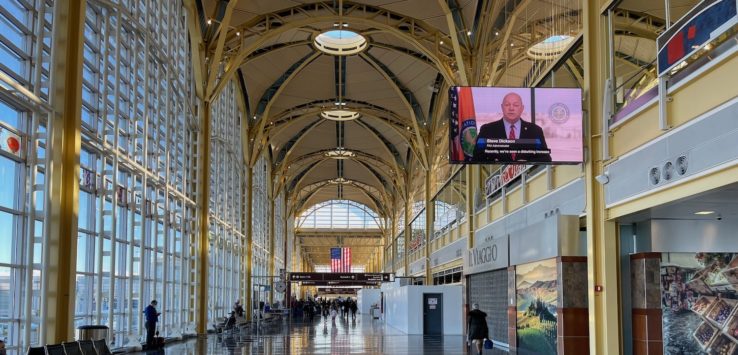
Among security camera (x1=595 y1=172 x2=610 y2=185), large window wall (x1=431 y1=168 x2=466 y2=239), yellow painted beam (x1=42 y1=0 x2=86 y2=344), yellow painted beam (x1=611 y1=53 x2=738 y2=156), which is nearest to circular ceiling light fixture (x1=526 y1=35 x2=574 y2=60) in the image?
security camera (x1=595 y1=172 x2=610 y2=185)

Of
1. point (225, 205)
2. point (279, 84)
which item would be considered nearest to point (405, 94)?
point (279, 84)

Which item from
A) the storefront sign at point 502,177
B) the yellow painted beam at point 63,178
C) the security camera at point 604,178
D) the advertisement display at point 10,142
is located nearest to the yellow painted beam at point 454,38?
the storefront sign at point 502,177

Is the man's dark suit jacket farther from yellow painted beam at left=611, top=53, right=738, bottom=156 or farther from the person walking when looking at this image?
the person walking

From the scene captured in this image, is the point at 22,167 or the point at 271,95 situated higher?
the point at 271,95

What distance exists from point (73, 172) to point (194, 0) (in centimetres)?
1576

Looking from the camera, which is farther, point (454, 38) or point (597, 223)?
point (454, 38)

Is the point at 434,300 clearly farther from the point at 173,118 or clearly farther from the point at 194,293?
the point at 173,118

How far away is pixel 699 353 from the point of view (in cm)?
1519

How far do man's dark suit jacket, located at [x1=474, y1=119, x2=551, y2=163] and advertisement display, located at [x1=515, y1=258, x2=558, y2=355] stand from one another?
10.9ft

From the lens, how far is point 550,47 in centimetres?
2305

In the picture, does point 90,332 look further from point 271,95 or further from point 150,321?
point 271,95

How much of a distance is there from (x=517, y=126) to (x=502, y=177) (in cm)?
838

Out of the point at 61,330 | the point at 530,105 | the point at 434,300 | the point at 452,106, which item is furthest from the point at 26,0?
the point at 434,300

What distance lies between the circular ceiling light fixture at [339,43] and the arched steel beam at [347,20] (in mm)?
→ 4762
